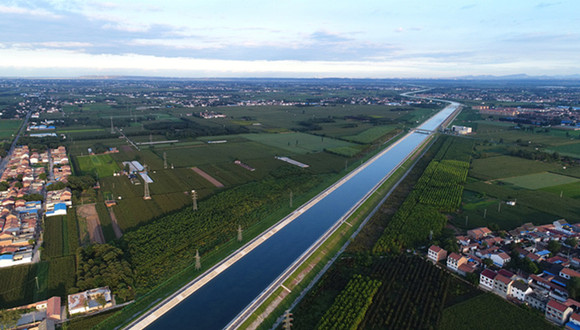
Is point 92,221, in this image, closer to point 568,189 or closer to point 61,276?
point 61,276

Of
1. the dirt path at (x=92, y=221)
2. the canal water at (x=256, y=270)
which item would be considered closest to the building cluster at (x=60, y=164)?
the dirt path at (x=92, y=221)

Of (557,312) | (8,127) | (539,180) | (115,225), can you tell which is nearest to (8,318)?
(115,225)

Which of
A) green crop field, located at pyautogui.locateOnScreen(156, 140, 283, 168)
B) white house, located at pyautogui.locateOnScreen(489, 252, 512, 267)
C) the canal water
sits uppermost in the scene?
green crop field, located at pyautogui.locateOnScreen(156, 140, 283, 168)

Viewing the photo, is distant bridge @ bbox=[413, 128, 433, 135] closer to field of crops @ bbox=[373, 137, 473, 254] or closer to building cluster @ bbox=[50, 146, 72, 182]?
field of crops @ bbox=[373, 137, 473, 254]

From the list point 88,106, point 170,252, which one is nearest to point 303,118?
point 88,106

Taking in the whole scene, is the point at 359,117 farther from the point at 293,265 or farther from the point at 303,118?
the point at 293,265

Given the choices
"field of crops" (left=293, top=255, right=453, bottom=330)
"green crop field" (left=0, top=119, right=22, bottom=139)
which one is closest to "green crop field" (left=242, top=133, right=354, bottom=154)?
"field of crops" (left=293, top=255, right=453, bottom=330)

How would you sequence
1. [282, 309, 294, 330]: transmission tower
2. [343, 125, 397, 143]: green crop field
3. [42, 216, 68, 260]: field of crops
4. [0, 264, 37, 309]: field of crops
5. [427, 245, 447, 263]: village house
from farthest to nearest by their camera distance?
[343, 125, 397, 143]: green crop field < [427, 245, 447, 263]: village house < [42, 216, 68, 260]: field of crops < [0, 264, 37, 309]: field of crops < [282, 309, 294, 330]: transmission tower
